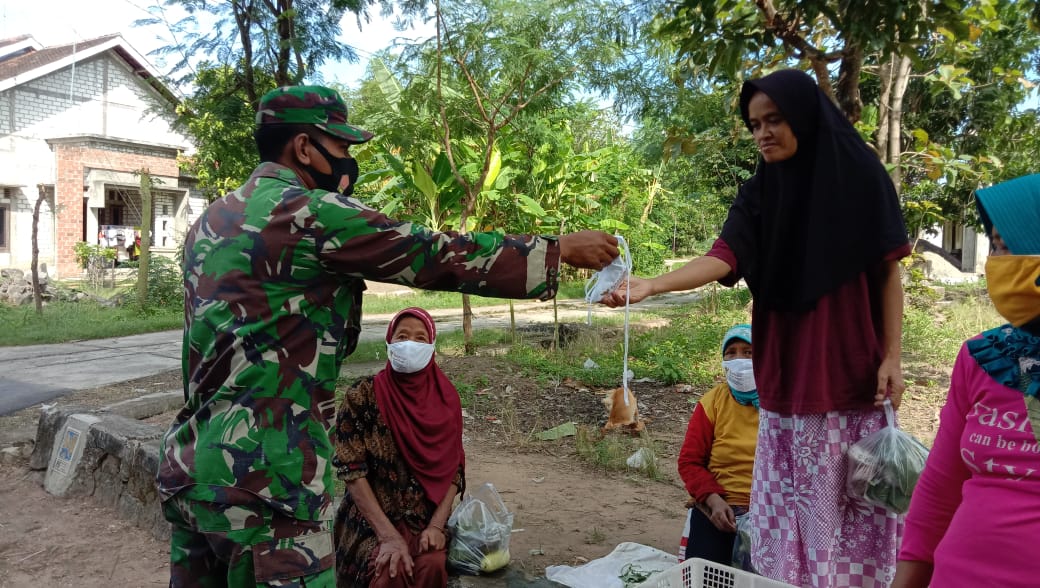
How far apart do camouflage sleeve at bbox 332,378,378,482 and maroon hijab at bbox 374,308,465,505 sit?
53 mm

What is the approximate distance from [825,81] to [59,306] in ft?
43.9

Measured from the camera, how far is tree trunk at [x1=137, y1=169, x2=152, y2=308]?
12.2 meters

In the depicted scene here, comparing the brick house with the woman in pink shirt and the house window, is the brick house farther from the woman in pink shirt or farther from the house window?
the woman in pink shirt

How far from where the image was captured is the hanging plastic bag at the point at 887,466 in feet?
6.67

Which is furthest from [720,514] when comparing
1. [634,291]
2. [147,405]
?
[147,405]

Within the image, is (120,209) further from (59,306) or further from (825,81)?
(825,81)

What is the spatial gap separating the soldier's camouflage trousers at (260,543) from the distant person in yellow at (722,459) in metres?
1.68

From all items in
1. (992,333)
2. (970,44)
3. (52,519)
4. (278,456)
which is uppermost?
(970,44)

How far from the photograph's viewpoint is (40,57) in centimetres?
1930

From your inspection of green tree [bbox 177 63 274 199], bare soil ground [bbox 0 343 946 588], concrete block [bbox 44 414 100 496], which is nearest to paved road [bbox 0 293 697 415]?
bare soil ground [bbox 0 343 946 588]

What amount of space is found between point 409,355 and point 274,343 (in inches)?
64.3

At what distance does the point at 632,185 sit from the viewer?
1822 centimetres

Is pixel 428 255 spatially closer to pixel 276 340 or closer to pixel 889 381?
pixel 276 340

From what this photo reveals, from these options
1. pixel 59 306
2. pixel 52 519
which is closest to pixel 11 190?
pixel 59 306
